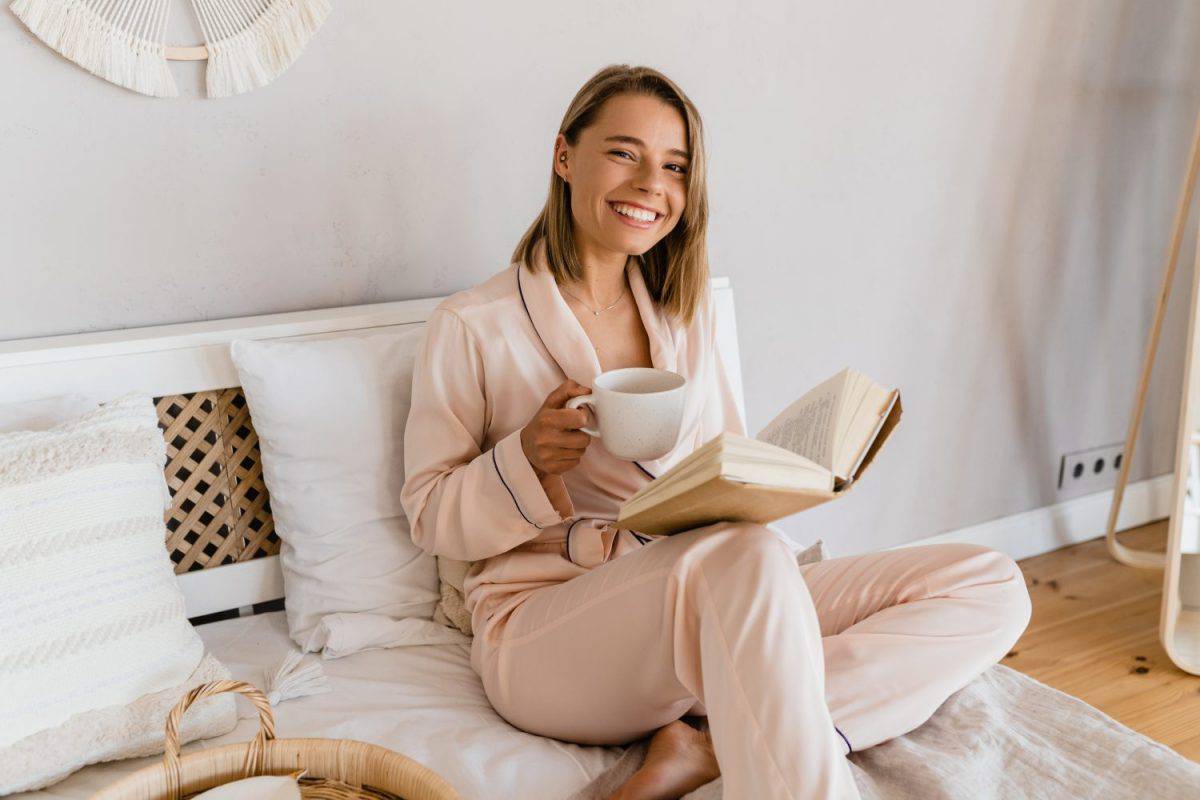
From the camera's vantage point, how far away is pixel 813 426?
3.55 feet

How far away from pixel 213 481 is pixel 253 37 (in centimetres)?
64

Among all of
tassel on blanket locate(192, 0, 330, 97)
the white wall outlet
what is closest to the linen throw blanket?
tassel on blanket locate(192, 0, 330, 97)

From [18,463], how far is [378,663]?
52cm

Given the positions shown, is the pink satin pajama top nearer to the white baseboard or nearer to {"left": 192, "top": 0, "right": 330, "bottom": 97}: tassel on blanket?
{"left": 192, "top": 0, "right": 330, "bottom": 97}: tassel on blanket

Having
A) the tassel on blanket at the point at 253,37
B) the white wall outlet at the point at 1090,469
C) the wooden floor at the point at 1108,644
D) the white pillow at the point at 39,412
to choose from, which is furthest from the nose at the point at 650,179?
the white wall outlet at the point at 1090,469

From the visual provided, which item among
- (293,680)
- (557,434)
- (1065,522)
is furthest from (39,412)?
(1065,522)

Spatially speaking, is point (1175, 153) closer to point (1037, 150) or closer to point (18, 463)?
point (1037, 150)

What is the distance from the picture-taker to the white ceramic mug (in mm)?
1075

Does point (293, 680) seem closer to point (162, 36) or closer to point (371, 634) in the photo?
point (371, 634)

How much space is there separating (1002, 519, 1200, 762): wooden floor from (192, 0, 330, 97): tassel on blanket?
172 cm

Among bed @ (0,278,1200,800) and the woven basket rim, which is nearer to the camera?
the woven basket rim

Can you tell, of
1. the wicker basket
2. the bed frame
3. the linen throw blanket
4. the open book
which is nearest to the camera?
the open book

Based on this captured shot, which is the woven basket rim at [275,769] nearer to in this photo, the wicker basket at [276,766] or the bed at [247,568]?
the wicker basket at [276,766]

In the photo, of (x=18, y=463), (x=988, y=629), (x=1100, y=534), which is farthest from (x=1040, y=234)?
(x=18, y=463)
